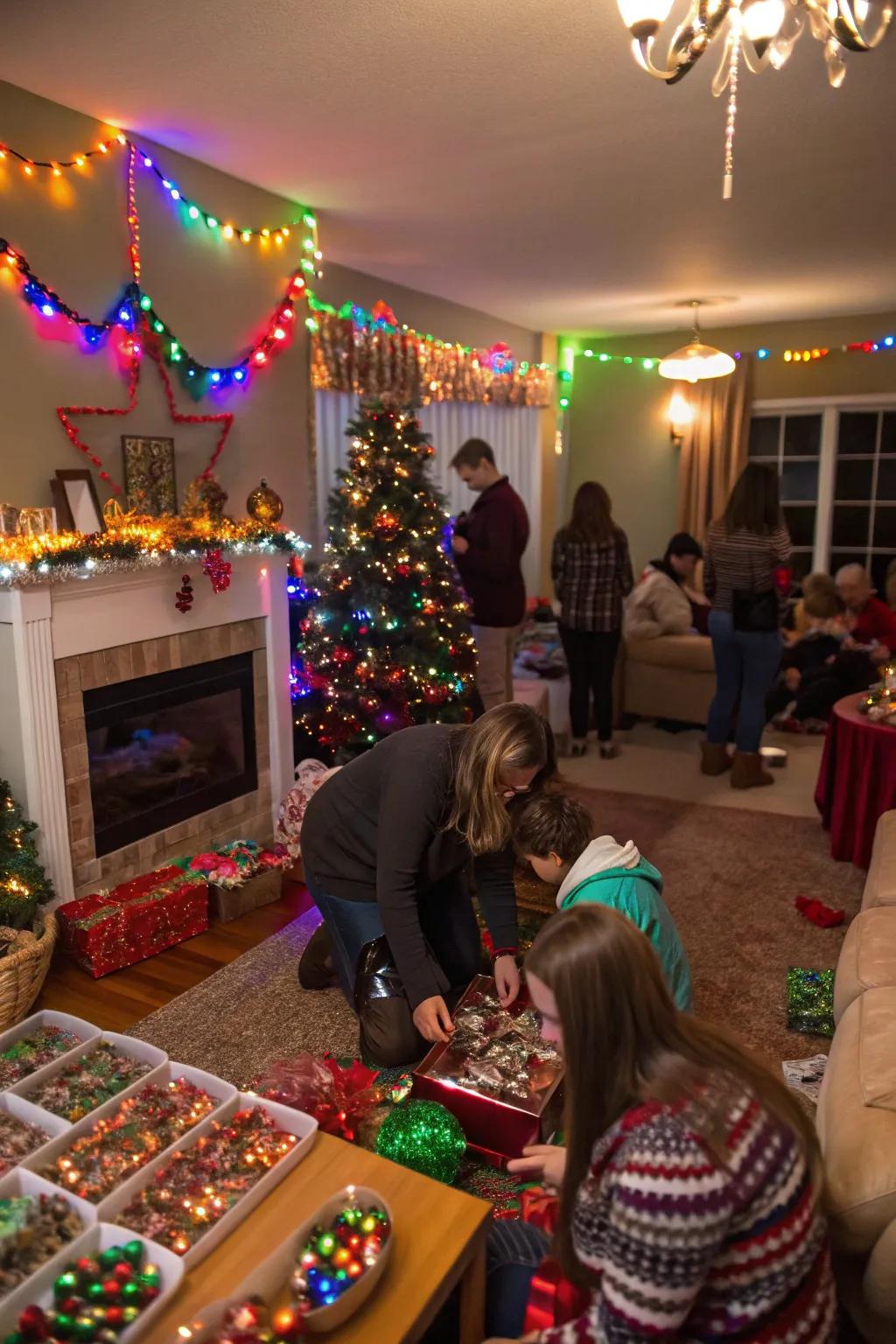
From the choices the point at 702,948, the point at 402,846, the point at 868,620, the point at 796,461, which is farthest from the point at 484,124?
the point at 796,461

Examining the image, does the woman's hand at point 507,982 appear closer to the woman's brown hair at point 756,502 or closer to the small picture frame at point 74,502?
the small picture frame at point 74,502

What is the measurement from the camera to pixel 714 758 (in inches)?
190

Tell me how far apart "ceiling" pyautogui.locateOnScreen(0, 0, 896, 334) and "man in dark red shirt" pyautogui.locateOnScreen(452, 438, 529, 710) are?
1.12 m

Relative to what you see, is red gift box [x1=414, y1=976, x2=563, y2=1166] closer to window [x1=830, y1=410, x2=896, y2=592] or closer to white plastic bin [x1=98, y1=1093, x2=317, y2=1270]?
white plastic bin [x1=98, y1=1093, x2=317, y2=1270]

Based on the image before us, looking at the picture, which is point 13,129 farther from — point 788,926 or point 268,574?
point 788,926

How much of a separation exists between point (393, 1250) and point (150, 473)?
2842mm

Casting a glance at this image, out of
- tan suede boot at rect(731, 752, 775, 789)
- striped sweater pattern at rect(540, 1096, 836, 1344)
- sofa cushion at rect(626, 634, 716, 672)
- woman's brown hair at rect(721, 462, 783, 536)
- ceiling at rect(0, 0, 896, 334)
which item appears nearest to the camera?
striped sweater pattern at rect(540, 1096, 836, 1344)

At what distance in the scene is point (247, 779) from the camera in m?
3.81

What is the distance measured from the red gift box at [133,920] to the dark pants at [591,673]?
8.64 ft

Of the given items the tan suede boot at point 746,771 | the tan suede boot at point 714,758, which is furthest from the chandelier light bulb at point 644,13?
the tan suede boot at point 714,758

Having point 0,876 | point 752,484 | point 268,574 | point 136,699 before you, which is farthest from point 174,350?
point 752,484

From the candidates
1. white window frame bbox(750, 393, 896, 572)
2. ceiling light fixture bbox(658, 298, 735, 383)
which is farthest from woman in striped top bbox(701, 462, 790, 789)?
white window frame bbox(750, 393, 896, 572)

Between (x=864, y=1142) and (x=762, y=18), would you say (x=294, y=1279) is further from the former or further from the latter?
(x=762, y=18)

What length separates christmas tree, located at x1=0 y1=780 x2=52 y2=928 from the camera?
2678 mm
